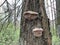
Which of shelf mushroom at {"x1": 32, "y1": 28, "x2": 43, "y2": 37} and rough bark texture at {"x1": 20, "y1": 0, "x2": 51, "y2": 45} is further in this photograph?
rough bark texture at {"x1": 20, "y1": 0, "x2": 51, "y2": 45}

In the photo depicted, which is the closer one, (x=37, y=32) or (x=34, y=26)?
(x=37, y=32)

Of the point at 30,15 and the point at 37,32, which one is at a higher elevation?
the point at 30,15

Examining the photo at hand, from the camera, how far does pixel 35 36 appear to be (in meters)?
1.56

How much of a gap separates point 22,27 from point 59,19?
8.38 feet

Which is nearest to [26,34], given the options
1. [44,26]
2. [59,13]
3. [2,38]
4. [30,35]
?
[30,35]

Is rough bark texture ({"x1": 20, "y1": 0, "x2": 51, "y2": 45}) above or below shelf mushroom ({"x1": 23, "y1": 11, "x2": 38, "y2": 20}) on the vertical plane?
below

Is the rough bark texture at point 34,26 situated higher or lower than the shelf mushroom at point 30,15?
lower

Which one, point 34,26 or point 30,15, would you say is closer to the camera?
point 30,15

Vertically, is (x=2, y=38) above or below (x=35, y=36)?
below

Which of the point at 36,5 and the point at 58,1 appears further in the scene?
the point at 58,1

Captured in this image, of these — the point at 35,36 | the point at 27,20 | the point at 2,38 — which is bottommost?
the point at 2,38

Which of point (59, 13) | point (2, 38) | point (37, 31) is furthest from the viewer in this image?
point (59, 13)

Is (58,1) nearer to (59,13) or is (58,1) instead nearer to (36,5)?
(59,13)

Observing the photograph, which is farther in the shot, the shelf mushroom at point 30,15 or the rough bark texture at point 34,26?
the rough bark texture at point 34,26
